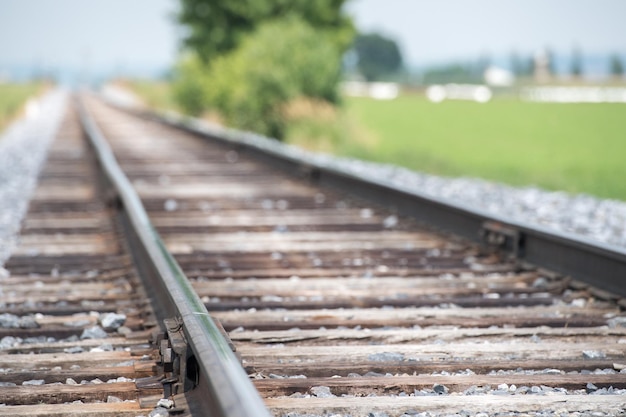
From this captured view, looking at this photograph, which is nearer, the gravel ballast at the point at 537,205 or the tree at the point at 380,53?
the gravel ballast at the point at 537,205

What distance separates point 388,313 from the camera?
4.39 m

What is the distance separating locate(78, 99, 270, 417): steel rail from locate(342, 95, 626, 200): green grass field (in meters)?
8.04

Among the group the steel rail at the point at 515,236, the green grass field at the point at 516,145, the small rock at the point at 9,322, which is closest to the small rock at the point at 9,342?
the small rock at the point at 9,322

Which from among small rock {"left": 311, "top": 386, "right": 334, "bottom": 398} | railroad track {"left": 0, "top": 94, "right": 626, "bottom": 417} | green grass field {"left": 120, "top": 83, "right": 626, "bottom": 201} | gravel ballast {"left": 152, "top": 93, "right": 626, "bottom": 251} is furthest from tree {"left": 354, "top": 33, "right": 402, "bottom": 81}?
small rock {"left": 311, "top": 386, "right": 334, "bottom": 398}

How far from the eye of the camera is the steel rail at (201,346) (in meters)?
2.48

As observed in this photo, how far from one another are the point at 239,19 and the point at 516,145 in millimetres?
13638

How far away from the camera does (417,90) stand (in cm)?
8669

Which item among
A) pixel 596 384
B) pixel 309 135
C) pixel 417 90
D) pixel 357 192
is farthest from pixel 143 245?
pixel 417 90

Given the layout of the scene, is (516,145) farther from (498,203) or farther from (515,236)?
(515,236)

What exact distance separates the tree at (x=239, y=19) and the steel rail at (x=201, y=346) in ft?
91.0

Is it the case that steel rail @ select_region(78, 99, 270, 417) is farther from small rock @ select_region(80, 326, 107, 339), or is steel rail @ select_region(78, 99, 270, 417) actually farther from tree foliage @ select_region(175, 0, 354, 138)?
tree foliage @ select_region(175, 0, 354, 138)

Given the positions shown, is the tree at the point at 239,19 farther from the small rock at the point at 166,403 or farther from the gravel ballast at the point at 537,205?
the small rock at the point at 166,403

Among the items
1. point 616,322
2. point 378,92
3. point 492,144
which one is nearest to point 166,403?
point 616,322

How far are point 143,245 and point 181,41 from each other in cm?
3116
